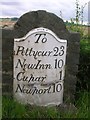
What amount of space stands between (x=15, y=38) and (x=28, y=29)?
228 mm

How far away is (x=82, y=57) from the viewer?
5812 millimetres

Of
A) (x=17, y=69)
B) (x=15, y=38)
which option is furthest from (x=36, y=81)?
(x=15, y=38)

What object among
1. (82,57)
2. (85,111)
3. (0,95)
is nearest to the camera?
(85,111)

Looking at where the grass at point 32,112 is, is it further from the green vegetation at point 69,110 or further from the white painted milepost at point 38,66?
the white painted milepost at point 38,66

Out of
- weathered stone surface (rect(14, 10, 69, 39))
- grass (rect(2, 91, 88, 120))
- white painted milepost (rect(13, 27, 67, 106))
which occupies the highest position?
weathered stone surface (rect(14, 10, 69, 39))

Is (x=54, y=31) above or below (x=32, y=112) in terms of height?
above

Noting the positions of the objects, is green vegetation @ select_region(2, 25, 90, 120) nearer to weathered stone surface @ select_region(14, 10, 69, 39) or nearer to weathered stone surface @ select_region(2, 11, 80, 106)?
weathered stone surface @ select_region(2, 11, 80, 106)

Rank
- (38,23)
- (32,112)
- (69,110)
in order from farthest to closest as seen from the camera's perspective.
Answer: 1. (38,23)
2. (69,110)
3. (32,112)

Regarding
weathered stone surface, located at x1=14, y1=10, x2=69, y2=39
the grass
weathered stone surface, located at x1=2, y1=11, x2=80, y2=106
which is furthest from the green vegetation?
weathered stone surface, located at x1=14, y1=10, x2=69, y2=39

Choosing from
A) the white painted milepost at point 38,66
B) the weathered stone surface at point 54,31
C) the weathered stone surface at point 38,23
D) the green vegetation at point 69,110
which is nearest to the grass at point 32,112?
the green vegetation at point 69,110

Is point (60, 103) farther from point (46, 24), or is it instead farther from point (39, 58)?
point (46, 24)

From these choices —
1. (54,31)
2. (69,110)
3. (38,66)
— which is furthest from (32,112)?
(54,31)

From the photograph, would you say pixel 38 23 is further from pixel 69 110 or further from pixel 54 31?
pixel 69 110

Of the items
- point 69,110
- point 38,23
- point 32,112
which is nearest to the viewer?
point 32,112
